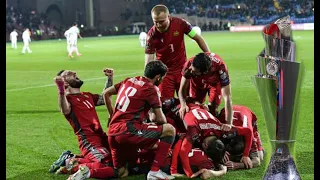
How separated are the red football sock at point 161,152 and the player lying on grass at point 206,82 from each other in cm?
76

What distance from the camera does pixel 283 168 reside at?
471cm

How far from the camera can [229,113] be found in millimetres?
6426

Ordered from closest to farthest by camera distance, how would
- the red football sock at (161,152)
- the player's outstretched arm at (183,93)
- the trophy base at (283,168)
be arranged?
1. the trophy base at (283,168)
2. the red football sock at (161,152)
3. the player's outstretched arm at (183,93)

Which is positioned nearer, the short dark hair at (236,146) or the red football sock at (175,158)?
the red football sock at (175,158)

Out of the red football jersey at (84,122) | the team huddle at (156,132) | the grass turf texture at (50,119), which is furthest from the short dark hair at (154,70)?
the grass turf texture at (50,119)

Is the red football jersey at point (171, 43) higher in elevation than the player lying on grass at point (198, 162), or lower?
higher

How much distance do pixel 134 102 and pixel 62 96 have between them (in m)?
0.84

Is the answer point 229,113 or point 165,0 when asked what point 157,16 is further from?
point 165,0

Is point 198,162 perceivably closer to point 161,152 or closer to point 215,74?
point 161,152

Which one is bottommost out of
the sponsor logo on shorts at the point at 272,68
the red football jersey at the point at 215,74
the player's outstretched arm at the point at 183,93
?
the player's outstretched arm at the point at 183,93

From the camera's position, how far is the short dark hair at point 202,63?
6219 millimetres

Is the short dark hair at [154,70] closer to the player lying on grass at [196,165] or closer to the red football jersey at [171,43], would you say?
the player lying on grass at [196,165]

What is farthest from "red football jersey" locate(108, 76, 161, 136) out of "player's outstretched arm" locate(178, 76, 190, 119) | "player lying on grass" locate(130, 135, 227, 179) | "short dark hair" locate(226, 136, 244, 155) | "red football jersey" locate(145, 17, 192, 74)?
"red football jersey" locate(145, 17, 192, 74)

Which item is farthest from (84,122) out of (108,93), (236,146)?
(236,146)
